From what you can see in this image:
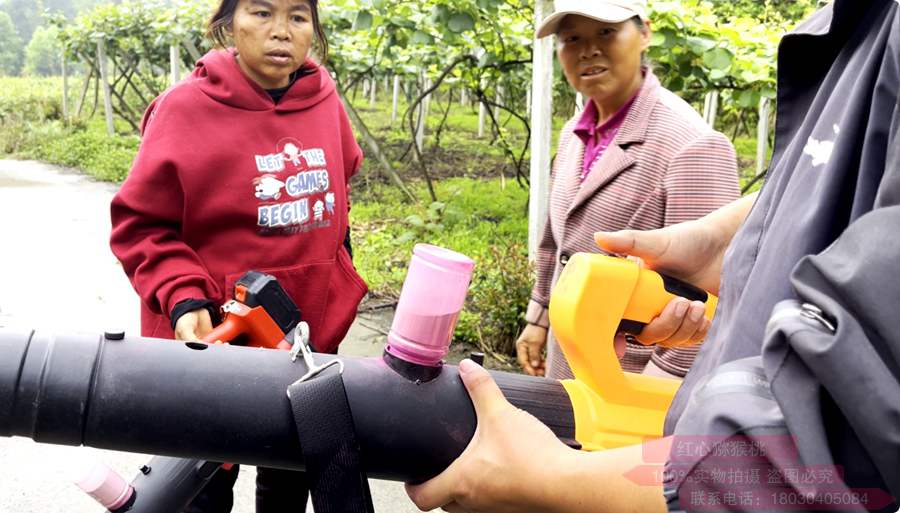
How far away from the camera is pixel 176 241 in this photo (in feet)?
6.21

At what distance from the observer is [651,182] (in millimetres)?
2066

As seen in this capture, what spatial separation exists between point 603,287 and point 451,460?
1.28 feet

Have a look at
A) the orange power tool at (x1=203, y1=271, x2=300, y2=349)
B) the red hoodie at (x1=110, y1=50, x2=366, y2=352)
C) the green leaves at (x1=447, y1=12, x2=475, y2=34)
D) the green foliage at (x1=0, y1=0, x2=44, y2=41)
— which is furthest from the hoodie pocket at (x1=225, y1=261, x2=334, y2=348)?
the green foliage at (x1=0, y1=0, x2=44, y2=41)

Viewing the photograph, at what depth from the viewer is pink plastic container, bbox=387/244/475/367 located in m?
0.96

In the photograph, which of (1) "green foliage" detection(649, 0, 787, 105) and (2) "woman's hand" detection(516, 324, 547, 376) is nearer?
(2) "woman's hand" detection(516, 324, 547, 376)

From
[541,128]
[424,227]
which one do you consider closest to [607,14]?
[541,128]

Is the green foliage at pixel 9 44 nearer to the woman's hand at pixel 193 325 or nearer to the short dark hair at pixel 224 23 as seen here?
the short dark hair at pixel 224 23

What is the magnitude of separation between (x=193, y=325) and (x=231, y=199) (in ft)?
1.13

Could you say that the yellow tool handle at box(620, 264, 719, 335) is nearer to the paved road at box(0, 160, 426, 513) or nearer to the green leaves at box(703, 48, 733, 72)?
the paved road at box(0, 160, 426, 513)

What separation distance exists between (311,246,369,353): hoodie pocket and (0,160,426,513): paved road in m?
0.64

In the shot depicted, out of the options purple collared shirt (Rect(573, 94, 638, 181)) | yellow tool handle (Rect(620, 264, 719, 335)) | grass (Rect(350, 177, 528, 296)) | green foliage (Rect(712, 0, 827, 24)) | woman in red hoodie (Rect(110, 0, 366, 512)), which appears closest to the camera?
yellow tool handle (Rect(620, 264, 719, 335))

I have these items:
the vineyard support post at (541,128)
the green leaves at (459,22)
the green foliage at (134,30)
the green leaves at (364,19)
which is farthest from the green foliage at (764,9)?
the green foliage at (134,30)

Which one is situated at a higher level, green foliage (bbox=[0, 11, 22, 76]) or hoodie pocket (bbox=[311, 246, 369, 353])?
hoodie pocket (bbox=[311, 246, 369, 353])

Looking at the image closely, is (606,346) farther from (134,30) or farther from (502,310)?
(134,30)
